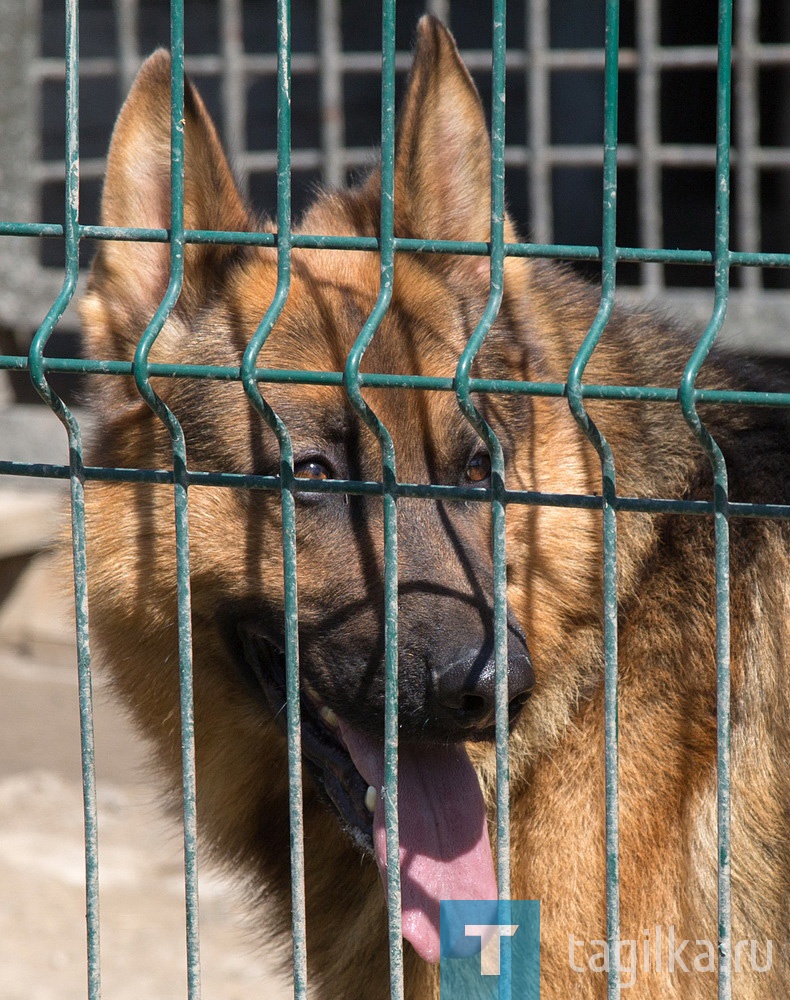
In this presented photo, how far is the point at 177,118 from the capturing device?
7.00 ft

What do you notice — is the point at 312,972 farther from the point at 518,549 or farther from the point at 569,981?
the point at 518,549

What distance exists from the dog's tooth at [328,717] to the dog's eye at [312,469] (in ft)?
1.75

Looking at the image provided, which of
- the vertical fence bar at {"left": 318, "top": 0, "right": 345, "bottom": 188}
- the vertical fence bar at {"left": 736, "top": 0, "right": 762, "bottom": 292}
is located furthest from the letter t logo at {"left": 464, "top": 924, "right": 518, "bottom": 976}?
the vertical fence bar at {"left": 318, "top": 0, "right": 345, "bottom": 188}

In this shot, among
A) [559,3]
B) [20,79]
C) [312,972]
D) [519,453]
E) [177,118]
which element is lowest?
[312,972]

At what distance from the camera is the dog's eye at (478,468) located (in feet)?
9.56

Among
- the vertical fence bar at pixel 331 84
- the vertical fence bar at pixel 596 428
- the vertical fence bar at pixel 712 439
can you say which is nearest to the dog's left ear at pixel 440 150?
the vertical fence bar at pixel 596 428

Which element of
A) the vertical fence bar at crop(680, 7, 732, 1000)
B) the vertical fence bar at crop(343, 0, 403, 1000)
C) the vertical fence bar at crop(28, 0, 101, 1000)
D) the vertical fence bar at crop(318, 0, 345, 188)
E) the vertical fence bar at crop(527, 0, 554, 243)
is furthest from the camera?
the vertical fence bar at crop(318, 0, 345, 188)

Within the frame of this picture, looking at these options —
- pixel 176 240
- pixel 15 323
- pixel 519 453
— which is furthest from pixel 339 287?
pixel 15 323

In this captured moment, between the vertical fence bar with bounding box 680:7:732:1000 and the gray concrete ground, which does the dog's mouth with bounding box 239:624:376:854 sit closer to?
the vertical fence bar with bounding box 680:7:732:1000

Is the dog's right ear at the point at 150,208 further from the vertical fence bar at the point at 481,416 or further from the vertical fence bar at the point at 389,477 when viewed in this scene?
the vertical fence bar at the point at 481,416

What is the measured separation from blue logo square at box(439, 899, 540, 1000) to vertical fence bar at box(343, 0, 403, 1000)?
1.54ft

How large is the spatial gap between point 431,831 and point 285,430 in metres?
1.06

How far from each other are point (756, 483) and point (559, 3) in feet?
26.0

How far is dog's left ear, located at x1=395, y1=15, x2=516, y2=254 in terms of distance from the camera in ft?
9.11
